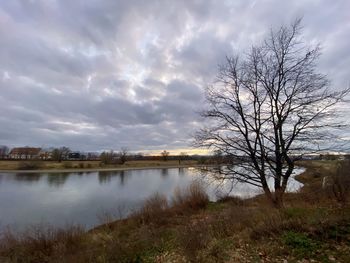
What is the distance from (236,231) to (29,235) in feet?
22.8

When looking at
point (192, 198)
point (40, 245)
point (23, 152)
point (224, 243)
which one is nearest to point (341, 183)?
point (224, 243)

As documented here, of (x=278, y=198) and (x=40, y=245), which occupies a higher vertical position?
(x=278, y=198)

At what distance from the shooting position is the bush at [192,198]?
46.9 ft

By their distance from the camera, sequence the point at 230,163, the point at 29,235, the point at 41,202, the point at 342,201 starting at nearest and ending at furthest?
the point at 29,235
the point at 342,201
the point at 230,163
the point at 41,202

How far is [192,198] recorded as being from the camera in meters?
14.7

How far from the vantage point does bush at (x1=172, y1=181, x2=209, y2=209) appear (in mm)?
14281

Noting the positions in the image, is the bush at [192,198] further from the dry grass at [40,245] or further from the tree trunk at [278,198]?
the dry grass at [40,245]

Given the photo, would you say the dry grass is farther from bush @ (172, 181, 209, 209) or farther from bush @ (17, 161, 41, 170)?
bush @ (17, 161, 41, 170)

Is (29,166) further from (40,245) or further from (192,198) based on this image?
(40,245)

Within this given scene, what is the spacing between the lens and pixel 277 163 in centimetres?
995

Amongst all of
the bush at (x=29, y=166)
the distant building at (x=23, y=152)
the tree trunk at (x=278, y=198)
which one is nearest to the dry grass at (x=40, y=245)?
the tree trunk at (x=278, y=198)

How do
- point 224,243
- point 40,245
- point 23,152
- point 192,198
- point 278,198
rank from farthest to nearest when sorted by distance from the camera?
point 23,152
point 192,198
point 278,198
point 40,245
point 224,243

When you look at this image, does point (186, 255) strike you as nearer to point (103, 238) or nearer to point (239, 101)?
point (103, 238)

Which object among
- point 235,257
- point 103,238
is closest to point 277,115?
point 235,257
